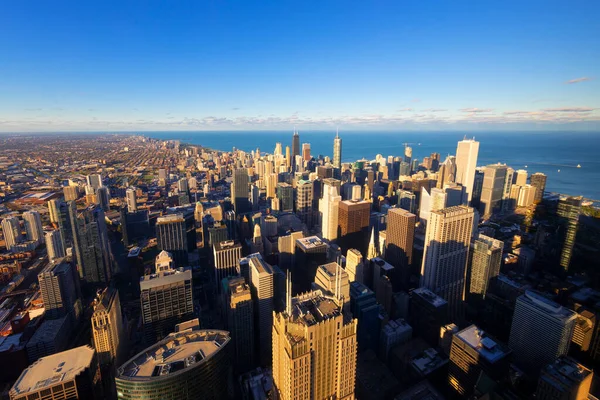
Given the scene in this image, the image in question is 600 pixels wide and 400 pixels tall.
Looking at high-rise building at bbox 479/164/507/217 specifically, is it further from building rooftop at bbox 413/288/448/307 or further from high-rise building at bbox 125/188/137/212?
high-rise building at bbox 125/188/137/212

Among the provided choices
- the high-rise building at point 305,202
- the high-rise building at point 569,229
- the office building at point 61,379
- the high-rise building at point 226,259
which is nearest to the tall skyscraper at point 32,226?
the high-rise building at point 226,259

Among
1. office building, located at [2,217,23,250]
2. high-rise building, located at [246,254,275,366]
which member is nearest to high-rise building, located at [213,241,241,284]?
high-rise building, located at [246,254,275,366]

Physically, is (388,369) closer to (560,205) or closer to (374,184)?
(560,205)

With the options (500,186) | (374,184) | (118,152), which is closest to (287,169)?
(374,184)

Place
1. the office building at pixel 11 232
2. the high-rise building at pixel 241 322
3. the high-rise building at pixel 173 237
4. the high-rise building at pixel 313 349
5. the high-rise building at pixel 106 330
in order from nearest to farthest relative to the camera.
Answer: the high-rise building at pixel 313 349
the high-rise building at pixel 106 330
the high-rise building at pixel 241 322
the high-rise building at pixel 173 237
the office building at pixel 11 232

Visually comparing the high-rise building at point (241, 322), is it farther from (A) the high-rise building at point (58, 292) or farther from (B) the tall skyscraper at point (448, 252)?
(B) the tall skyscraper at point (448, 252)
